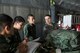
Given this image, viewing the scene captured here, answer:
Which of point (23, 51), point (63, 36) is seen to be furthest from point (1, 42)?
point (63, 36)

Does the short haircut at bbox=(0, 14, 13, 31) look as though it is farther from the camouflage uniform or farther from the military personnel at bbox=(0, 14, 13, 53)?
the camouflage uniform

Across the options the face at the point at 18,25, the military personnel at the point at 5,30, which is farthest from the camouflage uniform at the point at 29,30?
the military personnel at the point at 5,30

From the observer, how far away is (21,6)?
953cm

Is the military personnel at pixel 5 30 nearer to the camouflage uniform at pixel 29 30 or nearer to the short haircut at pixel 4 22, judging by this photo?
the short haircut at pixel 4 22

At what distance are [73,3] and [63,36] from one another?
10.4 m

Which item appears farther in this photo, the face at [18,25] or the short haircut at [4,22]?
the face at [18,25]

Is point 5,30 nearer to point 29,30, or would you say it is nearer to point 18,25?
point 18,25

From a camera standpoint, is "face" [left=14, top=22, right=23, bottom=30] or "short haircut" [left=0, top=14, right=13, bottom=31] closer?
"short haircut" [left=0, top=14, right=13, bottom=31]

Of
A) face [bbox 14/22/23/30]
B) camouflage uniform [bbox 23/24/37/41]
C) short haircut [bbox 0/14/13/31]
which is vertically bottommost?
camouflage uniform [bbox 23/24/37/41]

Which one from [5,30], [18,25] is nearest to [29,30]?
[18,25]

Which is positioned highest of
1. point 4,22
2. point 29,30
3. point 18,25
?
point 4,22

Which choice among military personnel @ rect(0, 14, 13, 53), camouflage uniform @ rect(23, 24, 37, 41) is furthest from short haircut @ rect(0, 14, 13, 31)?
camouflage uniform @ rect(23, 24, 37, 41)

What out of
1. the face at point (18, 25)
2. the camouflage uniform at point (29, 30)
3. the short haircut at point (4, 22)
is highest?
the short haircut at point (4, 22)

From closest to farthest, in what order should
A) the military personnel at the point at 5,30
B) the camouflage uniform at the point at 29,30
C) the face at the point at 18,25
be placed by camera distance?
the military personnel at the point at 5,30 → the face at the point at 18,25 → the camouflage uniform at the point at 29,30
